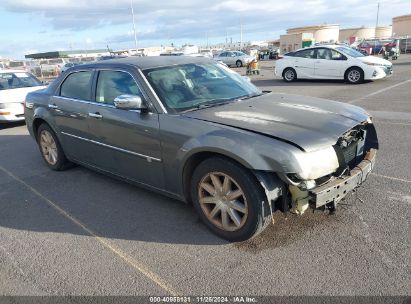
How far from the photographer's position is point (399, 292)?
264 cm

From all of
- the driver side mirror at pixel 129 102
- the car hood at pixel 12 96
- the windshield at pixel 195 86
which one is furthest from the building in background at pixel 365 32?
the driver side mirror at pixel 129 102

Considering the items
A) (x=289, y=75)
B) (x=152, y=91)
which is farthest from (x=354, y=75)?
(x=152, y=91)

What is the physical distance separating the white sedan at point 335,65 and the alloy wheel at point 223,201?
42.3 ft

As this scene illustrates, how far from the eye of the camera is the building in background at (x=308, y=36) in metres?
52.6

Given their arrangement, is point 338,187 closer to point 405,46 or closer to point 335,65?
point 335,65

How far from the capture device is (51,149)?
5.71m

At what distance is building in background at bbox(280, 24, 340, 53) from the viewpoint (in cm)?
5259

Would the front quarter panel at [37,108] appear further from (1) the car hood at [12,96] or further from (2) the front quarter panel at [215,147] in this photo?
(1) the car hood at [12,96]

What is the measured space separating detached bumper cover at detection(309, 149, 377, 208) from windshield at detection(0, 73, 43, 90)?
9.67 metres

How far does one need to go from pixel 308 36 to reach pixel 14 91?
166 feet

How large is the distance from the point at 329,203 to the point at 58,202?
3193mm

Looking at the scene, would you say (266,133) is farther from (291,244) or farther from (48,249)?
(48,249)

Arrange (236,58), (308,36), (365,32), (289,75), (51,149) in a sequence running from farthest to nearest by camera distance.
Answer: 1. (365,32)
2. (308,36)
3. (236,58)
4. (289,75)
5. (51,149)

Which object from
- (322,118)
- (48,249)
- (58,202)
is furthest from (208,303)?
(58,202)
